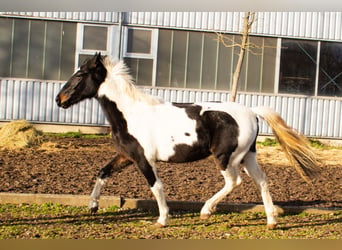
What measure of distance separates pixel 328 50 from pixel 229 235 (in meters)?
11.2

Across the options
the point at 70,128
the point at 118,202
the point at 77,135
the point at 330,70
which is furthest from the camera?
the point at 330,70

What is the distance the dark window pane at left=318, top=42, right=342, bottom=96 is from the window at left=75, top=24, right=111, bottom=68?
6.66m

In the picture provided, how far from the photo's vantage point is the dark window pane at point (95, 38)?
14203mm

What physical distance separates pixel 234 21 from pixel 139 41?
2.91 m

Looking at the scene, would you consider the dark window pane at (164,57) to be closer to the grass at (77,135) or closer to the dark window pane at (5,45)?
the grass at (77,135)

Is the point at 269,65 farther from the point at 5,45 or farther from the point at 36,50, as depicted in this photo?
the point at 5,45

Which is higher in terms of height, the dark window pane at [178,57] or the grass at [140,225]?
the dark window pane at [178,57]

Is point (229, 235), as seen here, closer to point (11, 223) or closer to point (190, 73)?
point (11, 223)

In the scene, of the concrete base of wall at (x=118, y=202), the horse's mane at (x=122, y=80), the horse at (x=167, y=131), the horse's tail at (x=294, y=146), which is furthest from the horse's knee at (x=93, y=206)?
the horse's tail at (x=294, y=146)

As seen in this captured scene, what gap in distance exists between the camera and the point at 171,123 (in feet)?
18.4

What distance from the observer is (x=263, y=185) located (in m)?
5.75

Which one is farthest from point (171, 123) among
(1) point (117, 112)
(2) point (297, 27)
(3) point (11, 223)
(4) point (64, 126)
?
(2) point (297, 27)

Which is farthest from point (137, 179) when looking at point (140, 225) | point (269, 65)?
point (269, 65)

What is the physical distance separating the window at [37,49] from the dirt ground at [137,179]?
377 centimetres
